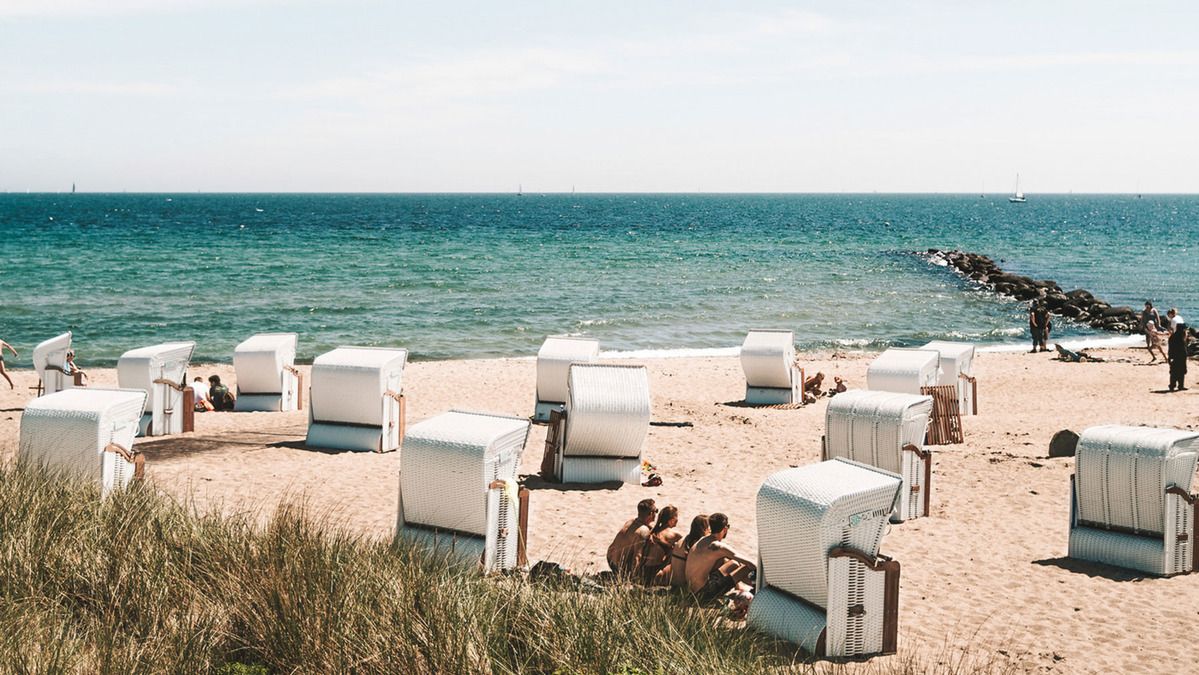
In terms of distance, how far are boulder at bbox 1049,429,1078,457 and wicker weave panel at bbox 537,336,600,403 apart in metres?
6.95

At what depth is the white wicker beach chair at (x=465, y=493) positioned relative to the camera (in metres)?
9.81

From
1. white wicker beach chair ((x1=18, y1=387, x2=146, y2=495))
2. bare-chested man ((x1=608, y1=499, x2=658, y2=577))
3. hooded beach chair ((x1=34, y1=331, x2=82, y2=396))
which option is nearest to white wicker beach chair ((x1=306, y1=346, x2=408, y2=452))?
white wicker beach chair ((x1=18, y1=387, x2=146, y2=495))

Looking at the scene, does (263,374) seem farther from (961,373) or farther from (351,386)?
(961,373)

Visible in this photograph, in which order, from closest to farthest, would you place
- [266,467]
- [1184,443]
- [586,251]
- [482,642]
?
[482,642]
[1184,443]
[266,467]
[586,251]

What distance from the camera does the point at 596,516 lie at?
12.6 metres

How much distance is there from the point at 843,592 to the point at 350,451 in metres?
9.31

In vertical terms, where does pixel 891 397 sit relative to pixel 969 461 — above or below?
above

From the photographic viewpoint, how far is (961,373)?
2014 cm

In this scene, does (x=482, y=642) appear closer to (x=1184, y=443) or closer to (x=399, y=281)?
(x=1184, y=443)

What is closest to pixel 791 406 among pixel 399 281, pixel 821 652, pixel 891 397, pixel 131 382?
pixel 891 397

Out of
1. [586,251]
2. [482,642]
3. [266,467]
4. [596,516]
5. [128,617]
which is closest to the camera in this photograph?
[482,642]

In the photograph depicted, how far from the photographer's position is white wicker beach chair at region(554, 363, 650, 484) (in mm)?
13875

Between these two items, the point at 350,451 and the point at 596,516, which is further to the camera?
the point at 350,451

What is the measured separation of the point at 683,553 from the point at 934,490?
5.54 m
